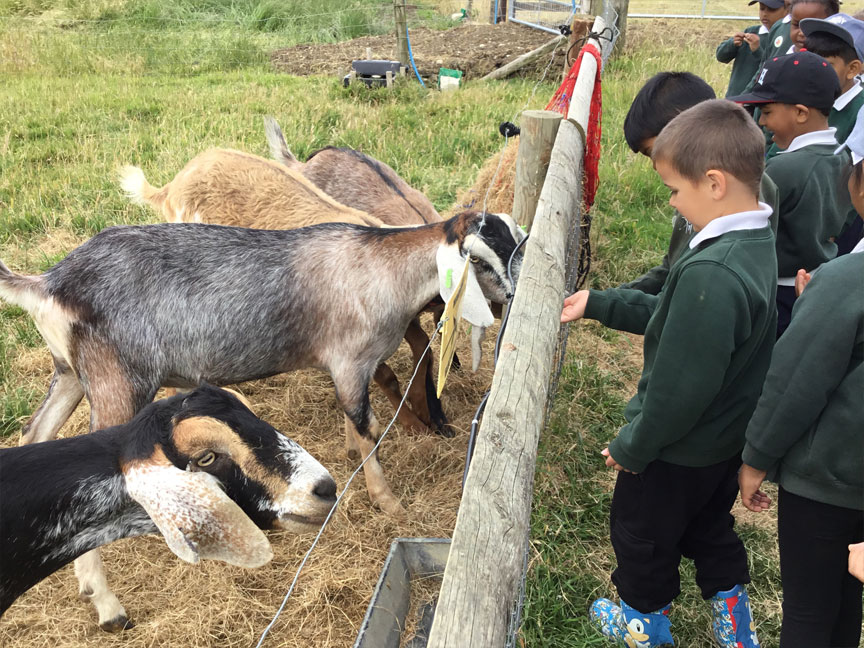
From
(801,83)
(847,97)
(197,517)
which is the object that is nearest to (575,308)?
(801,83)

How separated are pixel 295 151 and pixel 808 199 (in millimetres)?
5936

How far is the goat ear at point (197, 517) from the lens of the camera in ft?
6.14

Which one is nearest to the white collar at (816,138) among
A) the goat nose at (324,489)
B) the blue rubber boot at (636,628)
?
the blue rubber boot at (636,628)

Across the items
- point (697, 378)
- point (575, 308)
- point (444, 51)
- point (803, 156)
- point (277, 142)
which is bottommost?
point (444, 51)

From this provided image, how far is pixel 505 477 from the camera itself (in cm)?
158

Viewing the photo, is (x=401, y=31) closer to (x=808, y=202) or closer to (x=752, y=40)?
(x=752, y=40)

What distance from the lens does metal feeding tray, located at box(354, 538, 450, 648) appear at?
256 cm

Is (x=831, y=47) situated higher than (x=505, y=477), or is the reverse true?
(x=831, y=47)

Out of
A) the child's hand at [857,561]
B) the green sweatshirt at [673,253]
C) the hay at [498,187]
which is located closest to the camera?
the child's hand at [857,561]

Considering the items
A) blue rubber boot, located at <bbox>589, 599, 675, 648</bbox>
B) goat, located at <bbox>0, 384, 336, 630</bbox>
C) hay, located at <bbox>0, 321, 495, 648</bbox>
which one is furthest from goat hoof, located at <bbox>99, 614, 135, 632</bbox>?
blue rubber boot, located at <bbox>589, 599, 675, 648</bbox>

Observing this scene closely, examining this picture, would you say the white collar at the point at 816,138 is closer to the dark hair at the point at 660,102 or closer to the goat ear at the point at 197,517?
the dark hair at the point at 660,102

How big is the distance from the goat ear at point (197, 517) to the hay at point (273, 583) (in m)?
1.02

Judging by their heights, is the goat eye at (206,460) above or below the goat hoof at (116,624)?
above

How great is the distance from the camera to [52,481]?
203 cm
